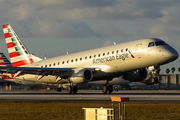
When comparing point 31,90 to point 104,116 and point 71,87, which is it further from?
point 104,116

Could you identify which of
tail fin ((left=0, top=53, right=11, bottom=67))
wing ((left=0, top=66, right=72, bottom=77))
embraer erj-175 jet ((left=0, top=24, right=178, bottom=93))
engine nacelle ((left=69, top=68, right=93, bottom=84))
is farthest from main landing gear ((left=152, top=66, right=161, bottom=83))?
tail fin ((left=0, top=53, right=11, bottom=67))

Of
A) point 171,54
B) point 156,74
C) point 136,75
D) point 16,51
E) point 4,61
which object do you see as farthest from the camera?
Result: point 4,61

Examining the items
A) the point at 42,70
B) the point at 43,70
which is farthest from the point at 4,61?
the point at 43,70

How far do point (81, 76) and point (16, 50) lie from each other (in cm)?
1775

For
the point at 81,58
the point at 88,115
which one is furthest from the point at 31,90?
the point at 88,115

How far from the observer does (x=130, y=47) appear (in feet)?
121

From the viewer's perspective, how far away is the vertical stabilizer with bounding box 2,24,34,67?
5156cm

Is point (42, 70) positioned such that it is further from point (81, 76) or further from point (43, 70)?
point (81, 76)

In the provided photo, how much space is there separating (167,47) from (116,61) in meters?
6.62

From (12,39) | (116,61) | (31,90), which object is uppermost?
(12,39)

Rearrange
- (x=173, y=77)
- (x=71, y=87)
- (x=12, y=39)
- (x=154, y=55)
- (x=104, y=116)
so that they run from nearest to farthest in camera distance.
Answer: (x=104, y=116) → (x=154, y=55) → (x=71, y=87) → (x=12, y=39) → (x=173, y=77)

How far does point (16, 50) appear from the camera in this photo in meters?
51.5

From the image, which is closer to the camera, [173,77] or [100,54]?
[100,54]

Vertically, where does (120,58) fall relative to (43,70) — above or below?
above
